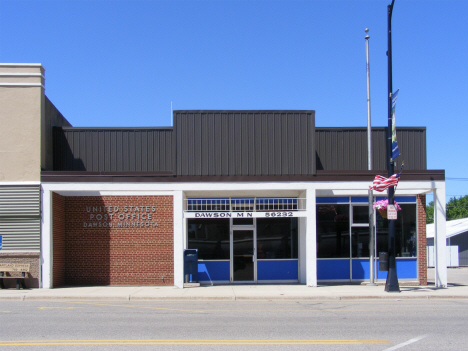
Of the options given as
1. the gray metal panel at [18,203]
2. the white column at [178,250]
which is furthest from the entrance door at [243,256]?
the gray metal panel at [18,203]

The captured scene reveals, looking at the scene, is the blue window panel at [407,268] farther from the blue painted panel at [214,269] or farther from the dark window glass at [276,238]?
the blue painted panel at [214,269]

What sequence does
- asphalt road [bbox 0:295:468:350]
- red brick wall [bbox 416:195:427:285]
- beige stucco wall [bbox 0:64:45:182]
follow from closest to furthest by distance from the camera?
asphalt road [bbox 0:295:468:350]
beige stucco wall [bbox 0:64:45:182]
red brick wall [bbox 416:195:427:285]

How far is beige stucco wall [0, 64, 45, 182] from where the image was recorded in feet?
57.7

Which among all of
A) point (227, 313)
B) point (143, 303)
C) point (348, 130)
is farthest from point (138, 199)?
point (348, 130)

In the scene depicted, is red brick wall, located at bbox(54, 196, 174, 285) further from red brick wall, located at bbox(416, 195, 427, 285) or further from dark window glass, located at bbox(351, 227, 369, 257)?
red brick wall, located at bbox(416, 195, 427, 285)

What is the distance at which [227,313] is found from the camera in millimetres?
12453

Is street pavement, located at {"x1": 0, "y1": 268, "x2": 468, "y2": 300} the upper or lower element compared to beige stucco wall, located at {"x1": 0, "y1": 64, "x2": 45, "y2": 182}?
lower

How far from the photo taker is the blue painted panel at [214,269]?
19094 mm

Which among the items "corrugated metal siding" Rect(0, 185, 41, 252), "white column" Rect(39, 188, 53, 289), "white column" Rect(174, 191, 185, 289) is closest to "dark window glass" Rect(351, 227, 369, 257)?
"white column" Rect(174, 191, 185, 289)

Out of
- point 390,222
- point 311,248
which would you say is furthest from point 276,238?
point 390,222

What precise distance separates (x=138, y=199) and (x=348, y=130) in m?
8.80

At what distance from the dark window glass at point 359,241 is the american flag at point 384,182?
7.79 feet

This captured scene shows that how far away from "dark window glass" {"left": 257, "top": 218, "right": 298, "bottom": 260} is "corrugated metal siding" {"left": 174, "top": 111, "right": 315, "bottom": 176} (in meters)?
2.21

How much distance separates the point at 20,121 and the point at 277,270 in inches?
432
